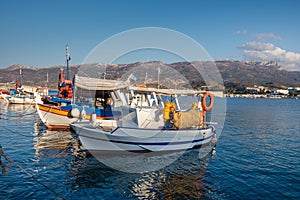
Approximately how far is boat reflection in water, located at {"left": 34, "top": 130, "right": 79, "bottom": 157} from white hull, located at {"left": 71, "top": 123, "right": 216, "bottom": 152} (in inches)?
106

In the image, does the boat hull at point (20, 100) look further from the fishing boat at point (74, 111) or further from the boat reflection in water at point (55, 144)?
the boat reflection in water at point (55, 144)

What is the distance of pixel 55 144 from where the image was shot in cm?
1891

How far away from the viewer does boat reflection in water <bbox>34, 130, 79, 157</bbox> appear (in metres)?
16.4

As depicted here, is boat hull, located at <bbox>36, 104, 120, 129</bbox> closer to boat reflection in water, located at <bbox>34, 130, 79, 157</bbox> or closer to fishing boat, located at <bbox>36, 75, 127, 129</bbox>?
fishing boat, located at <bbox>36, 75, 127, 129</bbox>

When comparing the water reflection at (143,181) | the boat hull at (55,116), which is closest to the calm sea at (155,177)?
the water reflection at (143,181)

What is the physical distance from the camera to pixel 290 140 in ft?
77.4

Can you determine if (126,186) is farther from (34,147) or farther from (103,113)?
(103,113)

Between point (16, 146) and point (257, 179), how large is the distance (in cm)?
1774

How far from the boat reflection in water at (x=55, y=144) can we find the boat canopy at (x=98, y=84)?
5250 mm

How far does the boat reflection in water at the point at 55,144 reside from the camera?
53.9 ft

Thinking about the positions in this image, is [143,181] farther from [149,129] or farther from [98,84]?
[98,84]

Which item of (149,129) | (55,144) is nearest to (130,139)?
(149,129)

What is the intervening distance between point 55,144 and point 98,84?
6.72m

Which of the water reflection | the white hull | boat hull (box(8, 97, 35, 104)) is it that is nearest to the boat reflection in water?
the white hull
